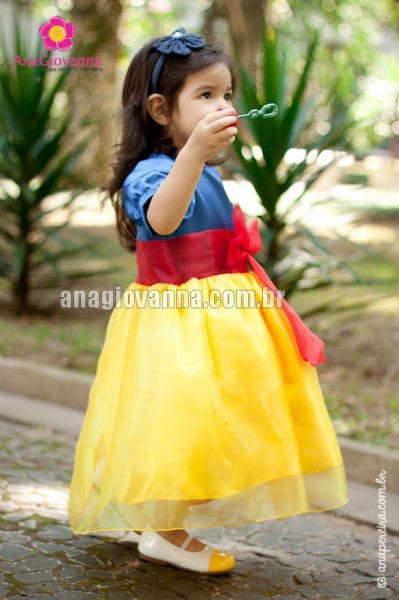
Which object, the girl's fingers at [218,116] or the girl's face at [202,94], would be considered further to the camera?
the girl's face at [202,94]

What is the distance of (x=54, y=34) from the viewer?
556 centimetres

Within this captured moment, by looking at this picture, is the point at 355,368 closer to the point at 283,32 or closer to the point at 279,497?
the point at 279,497

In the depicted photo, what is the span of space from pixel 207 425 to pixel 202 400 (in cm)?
6

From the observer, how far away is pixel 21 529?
2.95 meters

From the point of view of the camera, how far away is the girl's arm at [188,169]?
2270 millimetres

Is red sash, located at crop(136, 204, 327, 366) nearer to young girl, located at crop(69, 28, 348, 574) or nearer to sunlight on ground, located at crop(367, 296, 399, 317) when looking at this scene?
young girl, located at crop(69, 28, 348, 574)

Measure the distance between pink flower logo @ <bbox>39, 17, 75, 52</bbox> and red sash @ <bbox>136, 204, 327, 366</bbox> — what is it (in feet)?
8.72

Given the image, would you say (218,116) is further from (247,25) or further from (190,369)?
(247,25)

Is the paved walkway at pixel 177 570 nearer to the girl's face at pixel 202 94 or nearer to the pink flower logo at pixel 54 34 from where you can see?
the girl's face at pixel 202 94

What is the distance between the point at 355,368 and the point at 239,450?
7.57 ft

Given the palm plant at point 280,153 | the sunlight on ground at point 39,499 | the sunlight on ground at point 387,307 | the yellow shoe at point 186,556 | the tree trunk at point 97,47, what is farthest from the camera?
the tree trunk at point 97,47

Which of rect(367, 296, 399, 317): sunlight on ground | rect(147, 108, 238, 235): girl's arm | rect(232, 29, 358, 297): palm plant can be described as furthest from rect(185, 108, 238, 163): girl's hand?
rect(367, 296, 399, 317): sunlight on ground

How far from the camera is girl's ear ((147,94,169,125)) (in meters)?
2.61

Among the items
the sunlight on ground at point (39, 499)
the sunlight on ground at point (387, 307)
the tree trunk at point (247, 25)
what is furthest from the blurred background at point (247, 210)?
the tree trunk at point (247, 25)
